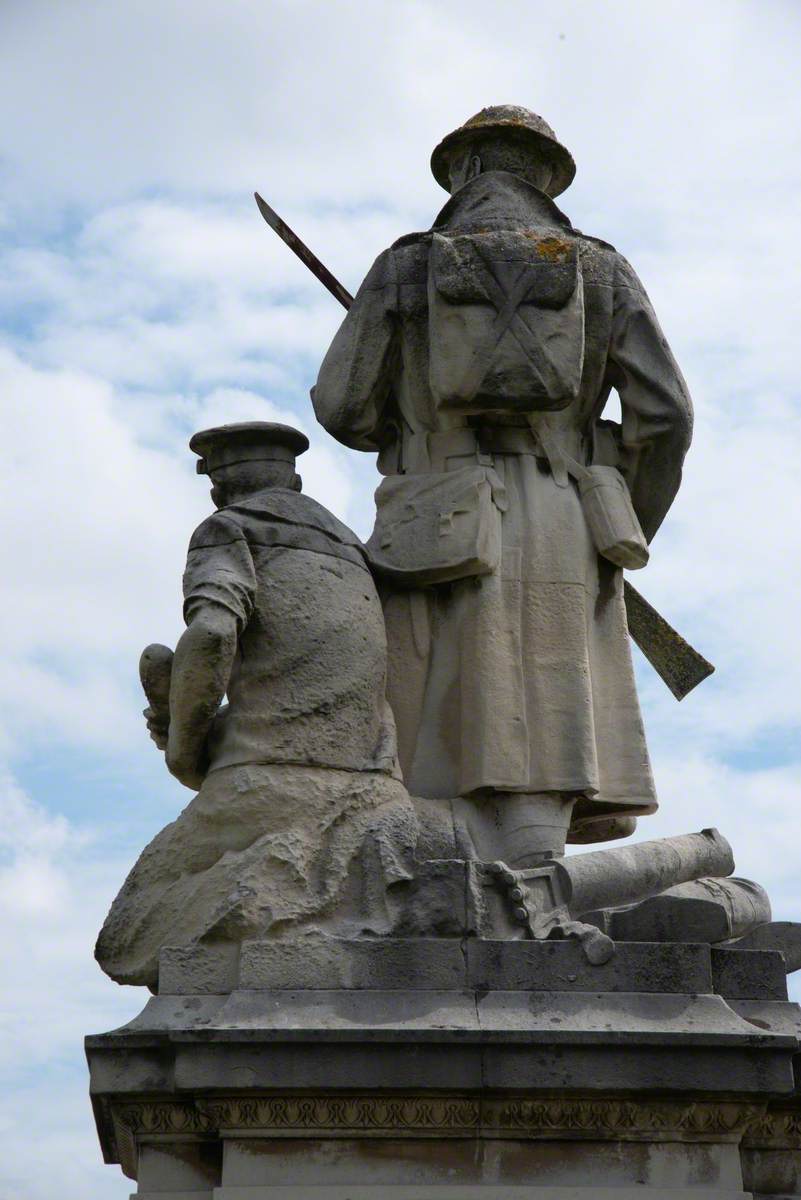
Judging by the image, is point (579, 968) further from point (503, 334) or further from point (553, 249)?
point (553, 249)

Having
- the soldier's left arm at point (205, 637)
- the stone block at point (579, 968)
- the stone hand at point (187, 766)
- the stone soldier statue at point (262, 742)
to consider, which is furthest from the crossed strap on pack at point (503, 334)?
the stone block at point (579, 968)

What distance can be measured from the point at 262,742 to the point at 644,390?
2.63 metres

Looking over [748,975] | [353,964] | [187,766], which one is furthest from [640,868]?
[187,766]

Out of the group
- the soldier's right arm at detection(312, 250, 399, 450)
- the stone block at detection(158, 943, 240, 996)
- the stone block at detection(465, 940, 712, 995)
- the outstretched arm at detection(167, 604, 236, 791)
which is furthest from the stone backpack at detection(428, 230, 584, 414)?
the stone block at detection(158, 943, 240, 996)

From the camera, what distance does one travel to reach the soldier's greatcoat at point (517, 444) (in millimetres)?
10305

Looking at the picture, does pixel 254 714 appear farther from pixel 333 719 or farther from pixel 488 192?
pixel 488 192

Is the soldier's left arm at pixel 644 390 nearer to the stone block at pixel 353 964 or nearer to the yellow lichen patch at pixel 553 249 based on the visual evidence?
the yellow lichen patch at pixel 553 249

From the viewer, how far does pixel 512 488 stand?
422 inches

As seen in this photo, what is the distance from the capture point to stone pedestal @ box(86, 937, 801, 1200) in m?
8.91

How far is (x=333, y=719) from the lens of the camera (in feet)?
32.3

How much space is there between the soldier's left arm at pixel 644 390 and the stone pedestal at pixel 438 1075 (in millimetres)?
2706

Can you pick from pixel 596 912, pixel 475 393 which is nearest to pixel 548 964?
pixel 596 912

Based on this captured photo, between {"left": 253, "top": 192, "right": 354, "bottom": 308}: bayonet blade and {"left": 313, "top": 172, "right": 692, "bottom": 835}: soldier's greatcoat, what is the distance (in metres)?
0.86

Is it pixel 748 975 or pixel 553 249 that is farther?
pixel 553 249
